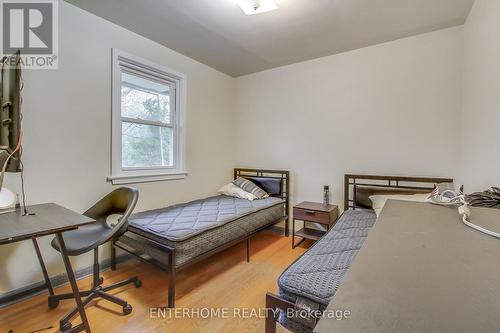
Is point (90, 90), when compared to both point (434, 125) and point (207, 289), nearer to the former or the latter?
point (207, 289)

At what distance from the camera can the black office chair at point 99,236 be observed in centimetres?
165

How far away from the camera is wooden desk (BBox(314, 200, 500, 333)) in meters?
0.37

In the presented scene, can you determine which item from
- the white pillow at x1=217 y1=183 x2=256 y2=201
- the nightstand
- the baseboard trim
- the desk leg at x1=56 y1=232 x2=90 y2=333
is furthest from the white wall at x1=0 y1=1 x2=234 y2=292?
the nightstand

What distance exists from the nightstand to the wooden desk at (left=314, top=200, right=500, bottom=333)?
1.92m

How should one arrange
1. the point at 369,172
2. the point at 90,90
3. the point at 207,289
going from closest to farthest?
1. the point at 207,289
2. the point at 90,90
3. the point at 369,172

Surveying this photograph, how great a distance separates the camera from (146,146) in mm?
2799

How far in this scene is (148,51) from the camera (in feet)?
8.68

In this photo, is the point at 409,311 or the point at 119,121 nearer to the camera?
the point at 409,311

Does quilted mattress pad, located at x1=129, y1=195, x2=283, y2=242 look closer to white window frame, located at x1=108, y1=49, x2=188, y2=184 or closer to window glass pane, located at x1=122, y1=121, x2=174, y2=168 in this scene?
white window frame, located at x1=108, y1=49, x2=188, y2=184

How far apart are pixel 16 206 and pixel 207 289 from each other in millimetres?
1578

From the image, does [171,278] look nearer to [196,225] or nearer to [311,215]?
[196,225]

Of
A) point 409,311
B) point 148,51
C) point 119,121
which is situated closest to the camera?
point 409,311

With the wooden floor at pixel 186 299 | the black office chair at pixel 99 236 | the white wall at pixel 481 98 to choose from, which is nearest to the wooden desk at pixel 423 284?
the white wall at pixel 481 98

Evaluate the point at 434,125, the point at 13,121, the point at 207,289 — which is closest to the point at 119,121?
the point at 13,121
